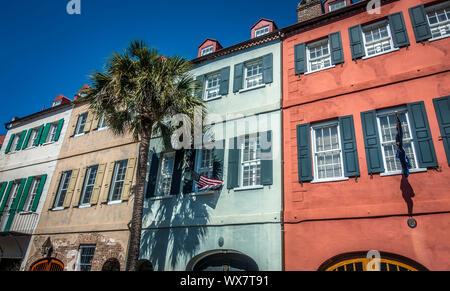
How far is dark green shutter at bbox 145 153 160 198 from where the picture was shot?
1298 centimetres

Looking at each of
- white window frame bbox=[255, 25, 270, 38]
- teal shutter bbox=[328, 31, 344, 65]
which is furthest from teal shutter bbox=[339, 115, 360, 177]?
white window frame bbox=[255, 25, 270, 38]

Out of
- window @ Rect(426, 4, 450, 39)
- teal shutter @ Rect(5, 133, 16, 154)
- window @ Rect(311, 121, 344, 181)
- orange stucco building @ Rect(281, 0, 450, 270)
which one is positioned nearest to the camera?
orange stucco building @ Rect(281, 0, 450, 270)

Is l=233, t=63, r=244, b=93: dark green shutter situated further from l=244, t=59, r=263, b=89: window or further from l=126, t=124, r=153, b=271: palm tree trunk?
l=126, t=124, r=153, b=271: palm tree trunk

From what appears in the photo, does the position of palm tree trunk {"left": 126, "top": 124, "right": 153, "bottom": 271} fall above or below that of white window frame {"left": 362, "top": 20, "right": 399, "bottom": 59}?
below

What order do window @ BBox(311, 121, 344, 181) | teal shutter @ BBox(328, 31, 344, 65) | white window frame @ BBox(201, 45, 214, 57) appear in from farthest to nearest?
white window frame @ BBox(201, 45, 214, 57)
teal shutter @ BBox(328, 31, 344, 65)
window @ BBox(311, 121, 344, 181)

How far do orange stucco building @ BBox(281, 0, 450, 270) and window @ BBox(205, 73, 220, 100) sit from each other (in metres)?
3.56

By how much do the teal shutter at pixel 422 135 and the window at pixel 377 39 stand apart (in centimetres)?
254

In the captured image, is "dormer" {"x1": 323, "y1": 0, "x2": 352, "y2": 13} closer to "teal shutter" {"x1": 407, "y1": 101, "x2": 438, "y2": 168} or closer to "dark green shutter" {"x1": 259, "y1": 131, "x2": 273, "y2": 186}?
"teal shutter" {"x1": 407, "y1": 101, "x2": 438, "y2": 168}

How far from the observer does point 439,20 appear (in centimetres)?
991

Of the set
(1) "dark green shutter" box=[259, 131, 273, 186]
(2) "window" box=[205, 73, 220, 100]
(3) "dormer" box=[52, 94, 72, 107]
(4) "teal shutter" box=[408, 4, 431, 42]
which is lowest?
(1) "dark green shutter" box=[259, 131, 273, 186]

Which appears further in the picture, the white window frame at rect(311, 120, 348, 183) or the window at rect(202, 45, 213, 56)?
the window at rect(202, 45, 213, 56)

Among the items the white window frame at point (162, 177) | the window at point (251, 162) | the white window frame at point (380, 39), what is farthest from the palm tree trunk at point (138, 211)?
the white window frame at point (380, 39)

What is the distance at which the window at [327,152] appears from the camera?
9539 mm
